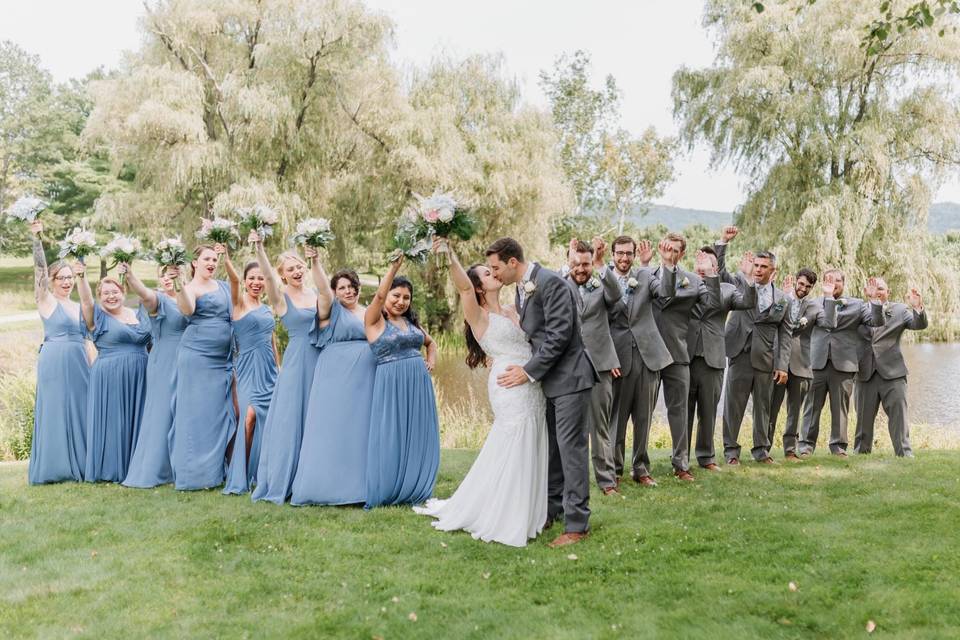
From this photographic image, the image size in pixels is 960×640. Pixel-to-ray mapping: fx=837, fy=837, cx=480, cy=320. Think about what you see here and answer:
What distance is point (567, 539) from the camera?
5.64 metres

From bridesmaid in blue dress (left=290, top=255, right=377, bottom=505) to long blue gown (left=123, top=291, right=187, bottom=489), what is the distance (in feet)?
5.28

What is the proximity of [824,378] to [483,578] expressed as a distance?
19.8 ft

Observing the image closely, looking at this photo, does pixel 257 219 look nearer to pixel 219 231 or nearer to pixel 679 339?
pixel 219 231

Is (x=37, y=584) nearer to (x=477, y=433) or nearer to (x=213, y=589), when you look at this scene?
(x=213, y=589)

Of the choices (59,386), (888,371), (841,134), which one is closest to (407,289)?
(59,386)

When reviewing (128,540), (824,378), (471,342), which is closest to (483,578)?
(471,342)

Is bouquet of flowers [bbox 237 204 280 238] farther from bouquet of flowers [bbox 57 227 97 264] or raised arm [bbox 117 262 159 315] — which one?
bouquet of flowers [bbox 57 227 97 264]

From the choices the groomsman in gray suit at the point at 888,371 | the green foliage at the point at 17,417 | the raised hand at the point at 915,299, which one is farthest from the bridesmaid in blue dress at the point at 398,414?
the green foliage at the point at 17,417

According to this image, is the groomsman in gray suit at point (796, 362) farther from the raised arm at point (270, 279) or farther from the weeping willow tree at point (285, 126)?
the weeping willow tree at point (285, 126)

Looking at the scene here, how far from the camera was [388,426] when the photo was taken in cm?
678

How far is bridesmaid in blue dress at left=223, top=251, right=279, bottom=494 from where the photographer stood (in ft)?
24.8

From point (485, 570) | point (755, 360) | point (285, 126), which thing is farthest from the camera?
point (285, 126)

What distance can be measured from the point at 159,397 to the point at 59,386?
1.09 m

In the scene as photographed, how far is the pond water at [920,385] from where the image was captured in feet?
51.1
